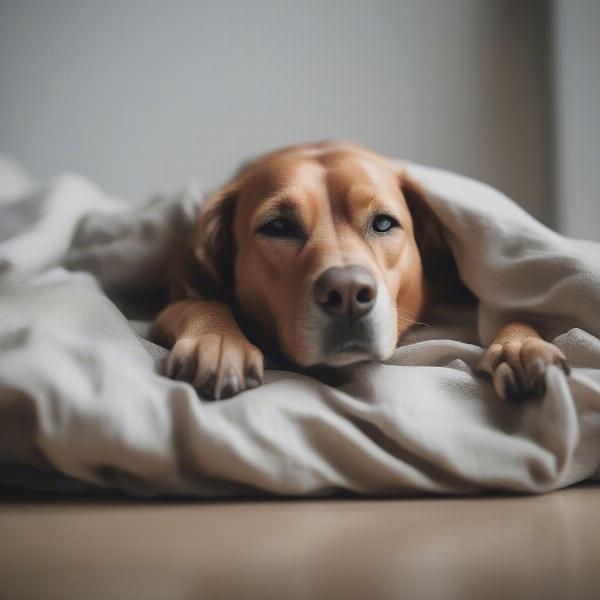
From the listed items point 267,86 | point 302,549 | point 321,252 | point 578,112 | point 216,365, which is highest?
point 267,86

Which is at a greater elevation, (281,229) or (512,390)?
(281,229)

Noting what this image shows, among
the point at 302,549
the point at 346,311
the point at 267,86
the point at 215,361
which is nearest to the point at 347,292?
the point at 346,311

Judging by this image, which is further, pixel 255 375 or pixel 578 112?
pixel 578 112

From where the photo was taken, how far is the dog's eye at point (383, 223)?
1584 millimetres

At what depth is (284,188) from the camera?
61.5 inches

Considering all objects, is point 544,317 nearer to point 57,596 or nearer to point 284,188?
point 284,188

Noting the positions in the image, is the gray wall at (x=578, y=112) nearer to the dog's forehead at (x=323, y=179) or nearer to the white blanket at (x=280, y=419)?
the dog's forehead at (x=323, y=179)

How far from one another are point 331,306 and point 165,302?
831 mm

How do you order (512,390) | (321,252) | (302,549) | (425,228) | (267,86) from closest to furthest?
(302,549), (512,390), (321,252), (425,228), (267,86)

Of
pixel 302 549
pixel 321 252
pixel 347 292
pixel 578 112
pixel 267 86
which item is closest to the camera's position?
pixel 302 549

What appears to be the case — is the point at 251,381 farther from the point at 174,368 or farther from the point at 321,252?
the point at 321,252

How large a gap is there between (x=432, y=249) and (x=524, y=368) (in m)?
0.69

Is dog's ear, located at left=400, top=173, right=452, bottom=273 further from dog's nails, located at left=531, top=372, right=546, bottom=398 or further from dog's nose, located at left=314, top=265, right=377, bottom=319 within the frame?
dog's nails, located at left=531, top=372, right=546, bottom=398

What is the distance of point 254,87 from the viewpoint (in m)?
2.93
